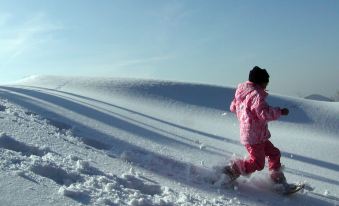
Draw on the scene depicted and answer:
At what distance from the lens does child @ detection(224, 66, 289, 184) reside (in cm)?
539

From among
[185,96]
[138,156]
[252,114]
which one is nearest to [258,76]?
[252,114]

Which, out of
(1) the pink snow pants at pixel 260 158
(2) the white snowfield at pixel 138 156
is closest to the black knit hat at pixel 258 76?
(1) the pink snow pants at pixel 260 158

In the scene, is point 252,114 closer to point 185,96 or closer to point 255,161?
point 255,161

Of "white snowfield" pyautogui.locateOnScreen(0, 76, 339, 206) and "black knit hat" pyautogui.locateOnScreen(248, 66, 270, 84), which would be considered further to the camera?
"black knit hat" pyautogui.locateOnScreen(248, 66, 270, 84)

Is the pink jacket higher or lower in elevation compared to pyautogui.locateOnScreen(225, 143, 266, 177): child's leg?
higher

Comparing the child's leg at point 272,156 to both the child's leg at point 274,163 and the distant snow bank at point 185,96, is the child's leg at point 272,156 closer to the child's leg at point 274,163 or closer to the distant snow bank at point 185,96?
the child's leg at point 274,163

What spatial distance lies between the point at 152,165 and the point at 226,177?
2.72ft

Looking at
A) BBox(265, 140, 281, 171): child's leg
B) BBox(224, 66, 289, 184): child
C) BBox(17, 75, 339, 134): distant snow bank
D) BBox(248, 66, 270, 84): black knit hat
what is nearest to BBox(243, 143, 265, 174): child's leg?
BBox(224, 66, 289, 184): child

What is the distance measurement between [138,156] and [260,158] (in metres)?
1.38

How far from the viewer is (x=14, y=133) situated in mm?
5188

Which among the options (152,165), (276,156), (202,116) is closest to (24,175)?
(152,165)

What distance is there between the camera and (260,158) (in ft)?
18.0

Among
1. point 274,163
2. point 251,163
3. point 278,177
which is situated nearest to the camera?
point 278,177

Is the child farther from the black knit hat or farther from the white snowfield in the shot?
the white snowfield
